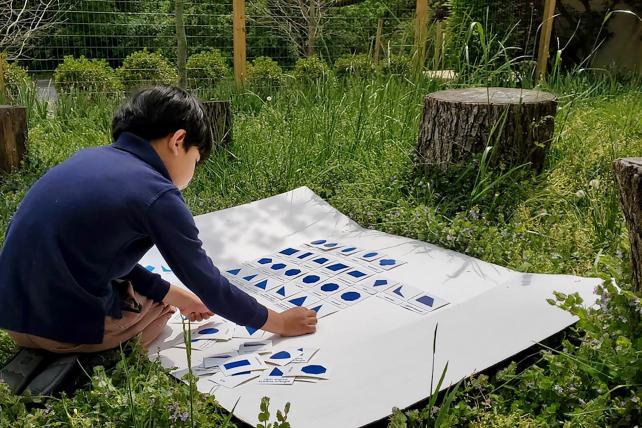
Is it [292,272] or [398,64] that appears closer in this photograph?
[292,272]

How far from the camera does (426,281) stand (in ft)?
8.66

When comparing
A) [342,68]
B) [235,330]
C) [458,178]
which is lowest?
[235,330]

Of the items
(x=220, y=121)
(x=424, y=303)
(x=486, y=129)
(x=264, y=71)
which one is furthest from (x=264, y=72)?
(x=424, y=303)

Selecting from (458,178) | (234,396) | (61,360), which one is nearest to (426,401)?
(234,396)

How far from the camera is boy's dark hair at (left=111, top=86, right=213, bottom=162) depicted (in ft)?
6.38

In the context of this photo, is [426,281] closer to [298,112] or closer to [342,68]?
[298,112]

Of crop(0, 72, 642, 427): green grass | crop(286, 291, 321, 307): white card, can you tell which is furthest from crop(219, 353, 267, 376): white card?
crop(286, 291, 321, 307): white card

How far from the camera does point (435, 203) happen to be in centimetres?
338

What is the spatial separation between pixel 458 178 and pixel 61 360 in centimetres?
217

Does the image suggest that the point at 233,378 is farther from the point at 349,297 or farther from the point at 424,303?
the point at 424,303

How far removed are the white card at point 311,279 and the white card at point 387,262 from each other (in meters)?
0.24

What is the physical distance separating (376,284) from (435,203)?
89 centimetres

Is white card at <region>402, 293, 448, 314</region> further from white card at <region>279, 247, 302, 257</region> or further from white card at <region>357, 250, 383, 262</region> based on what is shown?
white card at <region>279, 247, 302, 257</region>

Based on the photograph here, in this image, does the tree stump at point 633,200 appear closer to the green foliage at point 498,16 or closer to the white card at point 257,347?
the white card at point 257,347
